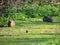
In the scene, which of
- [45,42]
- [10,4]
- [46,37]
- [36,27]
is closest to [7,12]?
[10,4]

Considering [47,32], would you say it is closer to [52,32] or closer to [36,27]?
[52,32]

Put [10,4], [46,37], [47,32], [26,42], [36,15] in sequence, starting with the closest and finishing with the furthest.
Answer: [26,42]
[46,37]
[47,32]
[10,4]
[36,15]

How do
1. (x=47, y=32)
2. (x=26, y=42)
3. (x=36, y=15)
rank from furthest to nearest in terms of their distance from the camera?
1. (x=36, y=15)
2. (x=47, y=32)
3. (x=26, y=42)

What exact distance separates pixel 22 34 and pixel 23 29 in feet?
3.39

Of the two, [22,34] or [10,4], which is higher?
[10,4]

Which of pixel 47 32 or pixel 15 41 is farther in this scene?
pixel 47 32

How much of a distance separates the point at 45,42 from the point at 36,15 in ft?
24.8

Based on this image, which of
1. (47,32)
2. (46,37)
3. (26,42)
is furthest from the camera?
(47,32)

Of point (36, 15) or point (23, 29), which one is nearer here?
point (23, 29)

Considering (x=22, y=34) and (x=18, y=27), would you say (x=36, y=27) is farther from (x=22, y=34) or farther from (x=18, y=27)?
(x=22, y=34)

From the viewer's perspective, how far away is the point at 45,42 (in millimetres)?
8602

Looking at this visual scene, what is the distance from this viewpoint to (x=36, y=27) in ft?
38.3

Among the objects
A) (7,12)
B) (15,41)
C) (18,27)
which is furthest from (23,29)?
(15,41)

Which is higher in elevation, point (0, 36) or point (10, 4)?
point (10, 4)
